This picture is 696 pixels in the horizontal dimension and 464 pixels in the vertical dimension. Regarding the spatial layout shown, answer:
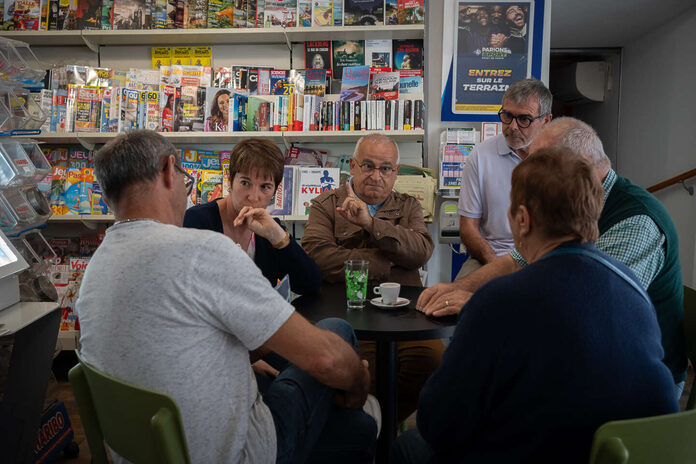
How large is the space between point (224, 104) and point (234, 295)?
9.42 feet

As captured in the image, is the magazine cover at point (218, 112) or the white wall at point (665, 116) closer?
the magazine cover at point (218, 112)

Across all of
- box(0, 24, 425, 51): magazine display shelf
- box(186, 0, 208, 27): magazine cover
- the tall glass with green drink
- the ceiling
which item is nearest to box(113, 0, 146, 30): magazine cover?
box(0, 24, 425, 51): magazine display shelf

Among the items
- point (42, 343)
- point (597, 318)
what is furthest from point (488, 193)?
point (42, 343)

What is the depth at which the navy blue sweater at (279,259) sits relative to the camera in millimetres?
2025

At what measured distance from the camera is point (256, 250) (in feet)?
7.13

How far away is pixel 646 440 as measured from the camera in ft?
2.91

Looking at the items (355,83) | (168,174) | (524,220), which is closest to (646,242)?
(524,220)

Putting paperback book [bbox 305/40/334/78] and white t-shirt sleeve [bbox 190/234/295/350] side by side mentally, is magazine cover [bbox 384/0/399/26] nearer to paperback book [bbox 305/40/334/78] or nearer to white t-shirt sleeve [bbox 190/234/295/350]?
paperback book [bbox 305/40/334/78]

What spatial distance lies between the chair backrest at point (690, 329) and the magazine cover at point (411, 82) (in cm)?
249

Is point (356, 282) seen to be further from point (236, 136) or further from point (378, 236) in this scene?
point (236, 136)

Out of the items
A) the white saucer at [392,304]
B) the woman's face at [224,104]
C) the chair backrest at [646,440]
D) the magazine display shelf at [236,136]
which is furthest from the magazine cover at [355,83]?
the chair backrest at [646,440]

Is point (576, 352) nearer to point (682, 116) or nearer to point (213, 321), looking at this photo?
point (213, 321)

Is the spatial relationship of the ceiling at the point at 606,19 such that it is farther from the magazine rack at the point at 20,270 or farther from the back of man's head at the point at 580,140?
the magazine rack at the point at 20,270

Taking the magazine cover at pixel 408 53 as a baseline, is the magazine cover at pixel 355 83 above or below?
below
